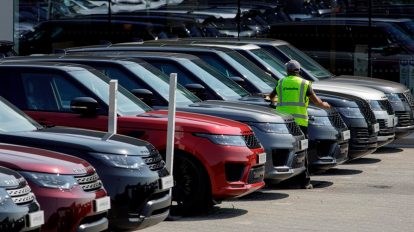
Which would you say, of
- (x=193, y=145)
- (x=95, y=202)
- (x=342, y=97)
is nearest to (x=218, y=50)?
(x=342, y=97)

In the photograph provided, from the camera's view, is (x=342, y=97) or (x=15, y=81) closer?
(x=15, y=81)

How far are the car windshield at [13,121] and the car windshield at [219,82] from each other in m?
4.80

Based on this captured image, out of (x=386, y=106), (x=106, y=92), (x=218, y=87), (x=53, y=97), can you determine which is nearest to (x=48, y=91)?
(x=53, y=97)

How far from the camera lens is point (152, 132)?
13.1m

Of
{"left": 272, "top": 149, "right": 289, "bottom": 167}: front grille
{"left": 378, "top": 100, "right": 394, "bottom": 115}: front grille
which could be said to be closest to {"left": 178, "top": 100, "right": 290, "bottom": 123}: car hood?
{"left": 272, "top": 149, "right": 289, "bottom": 167}: front grille

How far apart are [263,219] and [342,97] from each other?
207 inches

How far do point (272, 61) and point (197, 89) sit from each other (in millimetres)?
4340

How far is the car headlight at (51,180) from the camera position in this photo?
30.9 ft

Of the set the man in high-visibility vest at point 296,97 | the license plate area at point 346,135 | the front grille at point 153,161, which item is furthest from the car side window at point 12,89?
the license plate area at point 346,135

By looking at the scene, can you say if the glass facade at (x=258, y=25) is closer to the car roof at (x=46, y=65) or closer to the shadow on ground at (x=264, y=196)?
the shadow on ground at (x=264, y=196)

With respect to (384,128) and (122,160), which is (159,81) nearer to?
(122,160)

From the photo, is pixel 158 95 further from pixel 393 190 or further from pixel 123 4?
pixel 123 4

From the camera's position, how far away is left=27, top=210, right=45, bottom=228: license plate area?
28.0 ft

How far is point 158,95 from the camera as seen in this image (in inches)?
574
